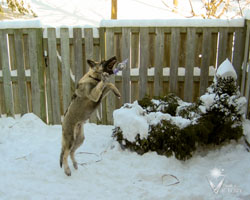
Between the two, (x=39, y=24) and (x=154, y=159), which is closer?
(x=154, y=159)

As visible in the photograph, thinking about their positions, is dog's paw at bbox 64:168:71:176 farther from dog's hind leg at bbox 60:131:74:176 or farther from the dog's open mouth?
the dog's open mouth

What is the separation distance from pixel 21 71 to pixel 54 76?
2.37 feet

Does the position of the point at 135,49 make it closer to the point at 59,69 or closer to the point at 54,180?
the point at 59,69

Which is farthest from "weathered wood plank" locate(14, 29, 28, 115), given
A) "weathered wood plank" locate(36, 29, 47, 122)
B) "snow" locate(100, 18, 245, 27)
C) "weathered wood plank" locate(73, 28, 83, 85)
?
"snow" locate(100, 18, 245, 27)

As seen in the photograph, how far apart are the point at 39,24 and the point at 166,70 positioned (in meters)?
2.74

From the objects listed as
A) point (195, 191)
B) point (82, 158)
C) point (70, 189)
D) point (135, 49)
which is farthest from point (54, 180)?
point (135, 49)

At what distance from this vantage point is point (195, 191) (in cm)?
366

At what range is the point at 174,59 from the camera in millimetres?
5871

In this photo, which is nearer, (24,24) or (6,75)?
(24,24)

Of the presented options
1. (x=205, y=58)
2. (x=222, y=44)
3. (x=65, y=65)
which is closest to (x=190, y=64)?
(x=205, y=58)

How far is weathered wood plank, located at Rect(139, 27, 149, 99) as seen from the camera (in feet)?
19.1

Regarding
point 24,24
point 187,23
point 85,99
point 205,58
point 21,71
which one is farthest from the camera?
point 21,71

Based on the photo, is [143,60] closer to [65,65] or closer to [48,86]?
[65,65]

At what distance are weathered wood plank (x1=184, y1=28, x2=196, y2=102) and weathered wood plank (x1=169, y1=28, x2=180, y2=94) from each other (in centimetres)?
20
